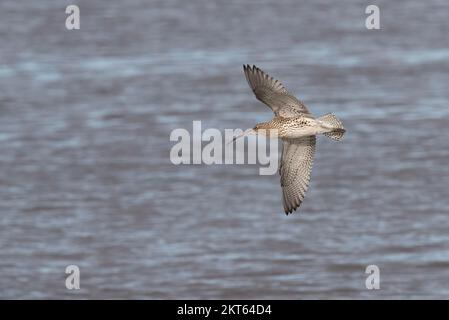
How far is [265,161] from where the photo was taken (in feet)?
53.9

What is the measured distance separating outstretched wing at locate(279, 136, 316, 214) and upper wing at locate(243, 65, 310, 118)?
1.51 feet

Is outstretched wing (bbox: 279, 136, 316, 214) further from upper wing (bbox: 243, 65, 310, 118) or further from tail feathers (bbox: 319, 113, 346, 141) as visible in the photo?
tail feathers (bbox: 319, 113, 346, 141)

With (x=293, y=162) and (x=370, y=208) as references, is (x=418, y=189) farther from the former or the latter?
(x=293, y=162)

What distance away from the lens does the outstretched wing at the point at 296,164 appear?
6980 mm

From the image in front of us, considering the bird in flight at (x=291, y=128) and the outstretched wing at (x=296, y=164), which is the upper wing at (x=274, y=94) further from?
the outstretched wing at (x=296, y=164)

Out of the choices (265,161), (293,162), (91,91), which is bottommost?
(293,162)

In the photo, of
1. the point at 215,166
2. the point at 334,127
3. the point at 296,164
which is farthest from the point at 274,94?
the point at 215,166

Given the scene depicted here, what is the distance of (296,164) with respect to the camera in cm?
702

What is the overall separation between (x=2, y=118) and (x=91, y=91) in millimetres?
1596

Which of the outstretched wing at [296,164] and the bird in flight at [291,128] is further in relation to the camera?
the outstretched wing at [296,164]

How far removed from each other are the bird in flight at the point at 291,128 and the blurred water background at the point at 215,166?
231 inches

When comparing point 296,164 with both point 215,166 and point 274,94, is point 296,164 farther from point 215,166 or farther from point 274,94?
point 215,166

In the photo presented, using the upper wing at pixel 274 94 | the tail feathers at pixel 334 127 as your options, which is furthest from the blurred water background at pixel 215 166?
the tail feathers at pixel 334 127
